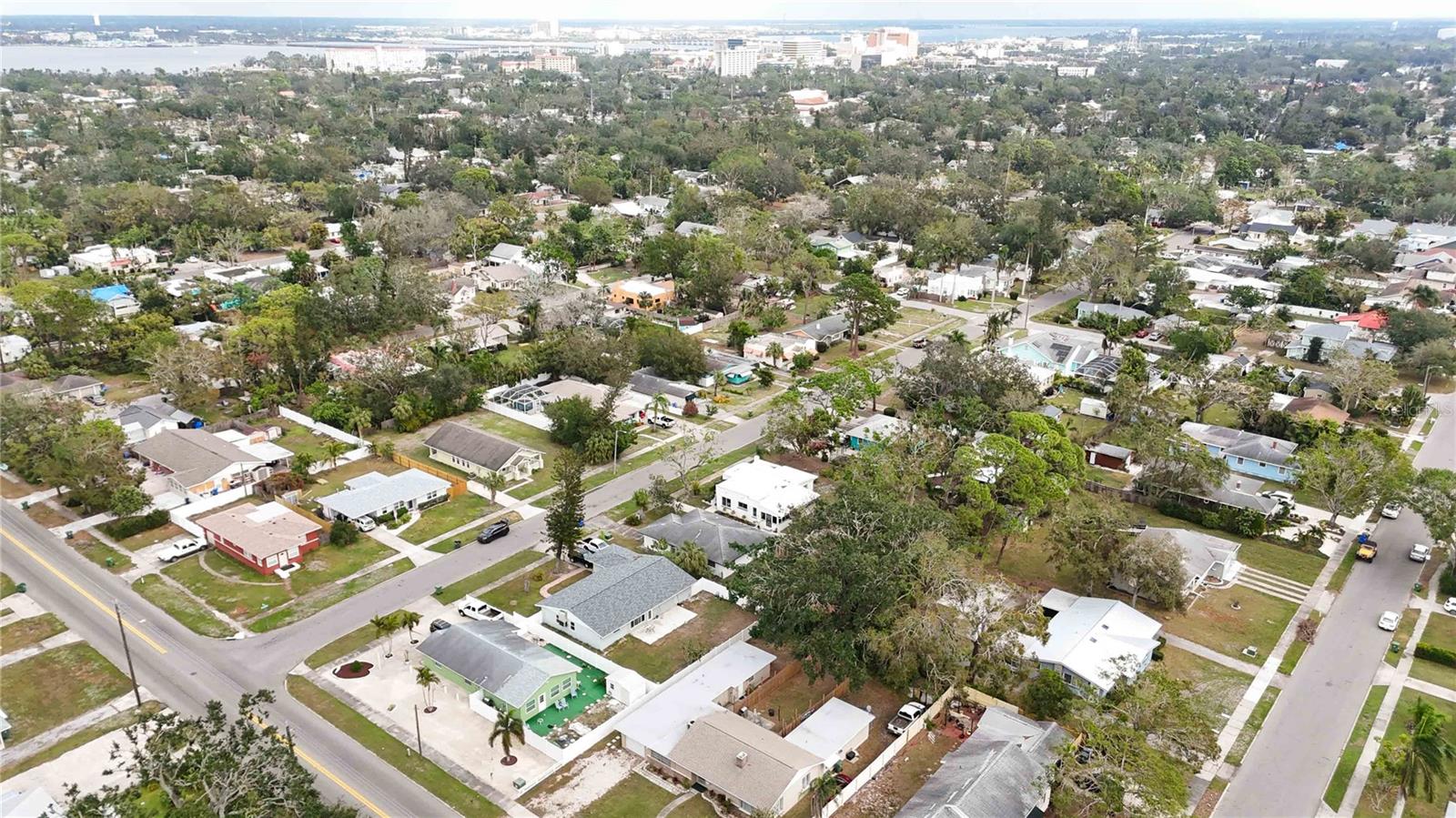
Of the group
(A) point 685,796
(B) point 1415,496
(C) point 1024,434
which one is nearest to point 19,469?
(A) point 685,796

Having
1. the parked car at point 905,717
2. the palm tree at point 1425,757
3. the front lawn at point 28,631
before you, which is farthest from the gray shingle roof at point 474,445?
the palm tree at point 1425,757

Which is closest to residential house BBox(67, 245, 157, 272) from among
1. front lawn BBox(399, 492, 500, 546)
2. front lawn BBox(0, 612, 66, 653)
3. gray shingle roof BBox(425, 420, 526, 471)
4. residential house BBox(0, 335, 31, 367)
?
residential house BBox(0, 335, 31, 367)

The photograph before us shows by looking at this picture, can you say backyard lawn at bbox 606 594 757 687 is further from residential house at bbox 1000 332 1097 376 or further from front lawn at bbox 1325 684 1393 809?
residential house at bbox 1000 332 1097 376

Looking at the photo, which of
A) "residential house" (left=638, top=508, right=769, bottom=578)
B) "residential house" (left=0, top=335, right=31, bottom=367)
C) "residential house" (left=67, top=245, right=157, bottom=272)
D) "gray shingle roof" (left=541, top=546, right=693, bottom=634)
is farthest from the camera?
"residential house" (left=67, top=245, right=157, bottom=272)

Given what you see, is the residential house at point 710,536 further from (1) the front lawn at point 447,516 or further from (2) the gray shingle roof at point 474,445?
(2) the gray shingle roof at point 474,445

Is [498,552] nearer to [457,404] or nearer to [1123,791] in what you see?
[457,404]

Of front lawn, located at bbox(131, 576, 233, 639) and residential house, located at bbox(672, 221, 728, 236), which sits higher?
residential house, located at bbox(672, 221, 728, 236)
